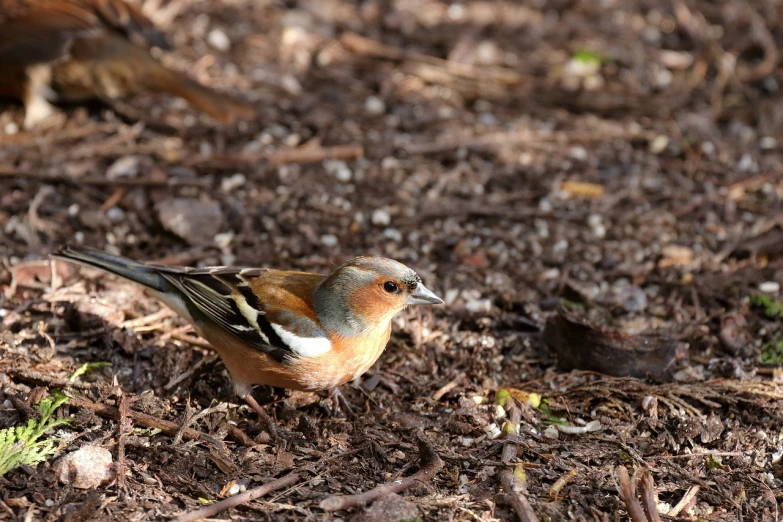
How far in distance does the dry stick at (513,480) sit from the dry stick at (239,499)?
0.94 meters

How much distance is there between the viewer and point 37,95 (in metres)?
6.79

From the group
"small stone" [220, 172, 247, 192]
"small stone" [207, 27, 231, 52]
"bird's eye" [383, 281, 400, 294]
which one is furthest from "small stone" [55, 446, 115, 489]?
"small stone" [207, 27, 231, 52]

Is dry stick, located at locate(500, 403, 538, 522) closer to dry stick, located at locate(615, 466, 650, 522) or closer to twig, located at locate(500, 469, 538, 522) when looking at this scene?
twig, located at locate(500, 469, 538, 522)

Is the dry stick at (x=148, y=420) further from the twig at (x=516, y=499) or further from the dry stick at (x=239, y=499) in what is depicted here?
the twig at (x=516, y=499)

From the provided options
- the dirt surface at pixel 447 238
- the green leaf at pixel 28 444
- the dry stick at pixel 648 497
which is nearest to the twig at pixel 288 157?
the dirt surface at pixel 447 238

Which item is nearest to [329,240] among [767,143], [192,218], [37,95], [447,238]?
[447,238]

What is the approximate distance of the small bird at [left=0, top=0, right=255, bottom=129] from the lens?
6.66 metres

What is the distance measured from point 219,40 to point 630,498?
224 inches

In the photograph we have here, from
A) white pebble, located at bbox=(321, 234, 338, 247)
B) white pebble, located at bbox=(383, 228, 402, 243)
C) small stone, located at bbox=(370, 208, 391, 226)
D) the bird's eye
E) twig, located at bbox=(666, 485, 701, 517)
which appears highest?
the bird's eye

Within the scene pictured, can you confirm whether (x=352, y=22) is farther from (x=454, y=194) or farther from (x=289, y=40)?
(x=454, y=194)

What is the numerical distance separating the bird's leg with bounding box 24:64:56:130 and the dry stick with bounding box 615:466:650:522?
202 inches

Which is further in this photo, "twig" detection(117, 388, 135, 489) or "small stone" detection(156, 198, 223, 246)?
"small stone" detection(156, 198, 223, 246)

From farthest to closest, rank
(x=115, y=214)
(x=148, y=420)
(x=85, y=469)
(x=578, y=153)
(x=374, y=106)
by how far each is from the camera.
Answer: (x=374, y=106), (x=578, y=153), (x=115, y=214), (x=148, y=420), (x=85, y=469)

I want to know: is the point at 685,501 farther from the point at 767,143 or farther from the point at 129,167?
the point at 129,167
